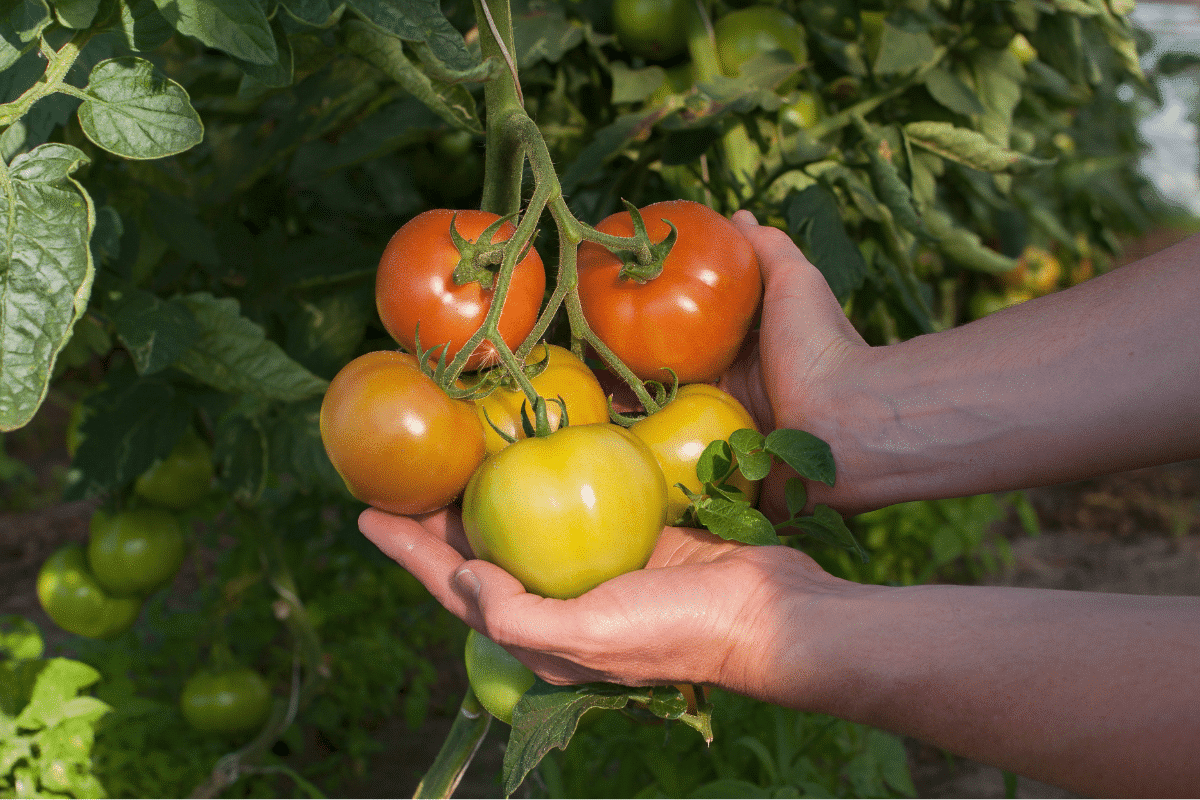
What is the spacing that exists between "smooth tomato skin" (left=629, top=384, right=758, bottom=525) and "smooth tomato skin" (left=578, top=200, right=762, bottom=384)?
1.7 inches

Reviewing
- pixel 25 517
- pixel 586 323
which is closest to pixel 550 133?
pixel 586 323

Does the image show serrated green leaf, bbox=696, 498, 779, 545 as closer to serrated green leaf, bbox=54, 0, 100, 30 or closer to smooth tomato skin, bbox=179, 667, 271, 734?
serrated green leaf, bbox=54, 0, 100, 30

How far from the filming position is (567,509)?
632mm

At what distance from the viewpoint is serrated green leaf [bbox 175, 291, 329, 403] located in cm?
86

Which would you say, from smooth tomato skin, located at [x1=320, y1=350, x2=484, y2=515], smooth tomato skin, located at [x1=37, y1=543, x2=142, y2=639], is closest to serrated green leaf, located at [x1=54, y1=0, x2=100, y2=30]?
smooth tomato skin, located at [x1=320, y1=350, x2=484, y2=515]

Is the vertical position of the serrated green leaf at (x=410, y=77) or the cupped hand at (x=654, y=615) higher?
the serrated green leaf at (x=410, y=77)

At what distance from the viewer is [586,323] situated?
2.50 feet

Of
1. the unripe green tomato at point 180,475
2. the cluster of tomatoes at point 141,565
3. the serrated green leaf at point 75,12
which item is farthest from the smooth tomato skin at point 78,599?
the serrated green leaf at point 75,12

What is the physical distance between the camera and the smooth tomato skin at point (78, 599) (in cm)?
125

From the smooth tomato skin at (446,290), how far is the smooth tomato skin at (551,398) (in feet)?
0.13

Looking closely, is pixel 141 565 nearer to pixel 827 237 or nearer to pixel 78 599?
pixel 78 599

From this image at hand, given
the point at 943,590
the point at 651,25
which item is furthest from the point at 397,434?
the point at 651,25

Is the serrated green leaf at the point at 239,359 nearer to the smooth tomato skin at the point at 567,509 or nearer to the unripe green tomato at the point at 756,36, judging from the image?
the smooth tomato skin at the point at 567,509

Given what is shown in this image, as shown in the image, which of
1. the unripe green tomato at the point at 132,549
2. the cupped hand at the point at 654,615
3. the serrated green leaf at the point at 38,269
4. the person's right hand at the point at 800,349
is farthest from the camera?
the unripe green tomato at the point at 132,549
